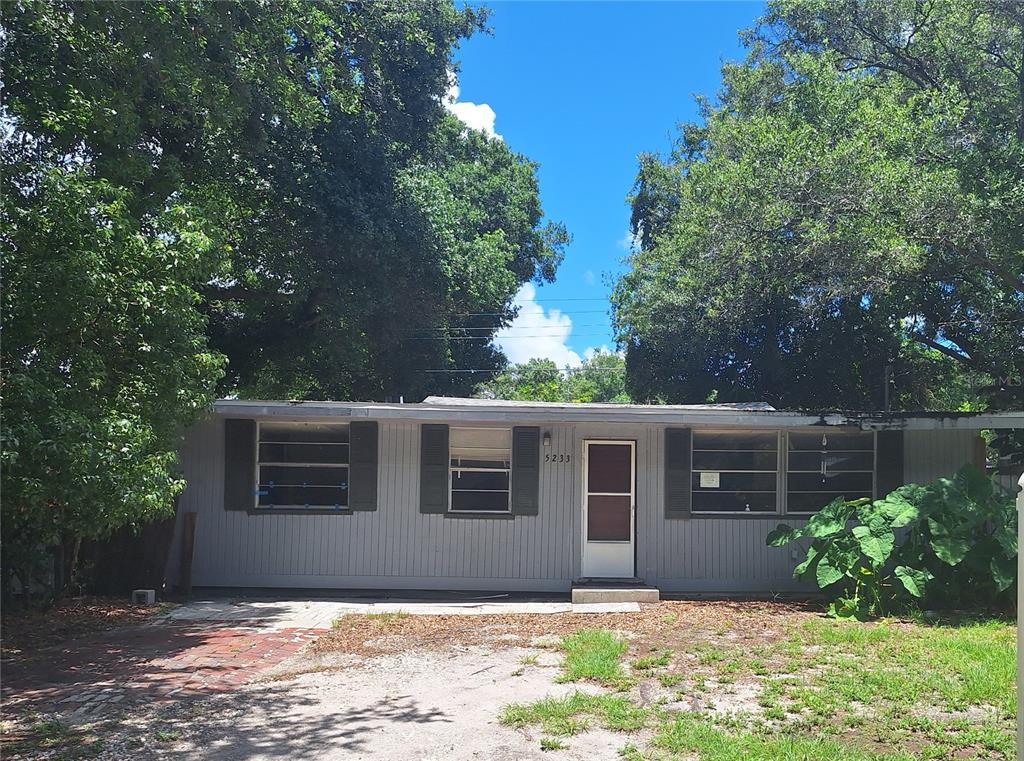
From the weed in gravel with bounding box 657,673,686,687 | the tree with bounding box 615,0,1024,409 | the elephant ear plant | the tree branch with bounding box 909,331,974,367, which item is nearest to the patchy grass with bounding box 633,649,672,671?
the weed in gravel with bounding box 657,673,686,687

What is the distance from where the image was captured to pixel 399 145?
15234 mm

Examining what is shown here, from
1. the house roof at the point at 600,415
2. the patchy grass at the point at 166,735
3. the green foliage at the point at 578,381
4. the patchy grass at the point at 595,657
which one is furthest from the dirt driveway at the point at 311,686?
the green foliage at the point at 578,381

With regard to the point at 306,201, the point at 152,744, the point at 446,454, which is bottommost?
the point at 152,744

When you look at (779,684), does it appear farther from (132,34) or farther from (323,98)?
(323,98)

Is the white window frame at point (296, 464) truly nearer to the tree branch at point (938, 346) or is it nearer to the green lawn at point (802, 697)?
the green lawn at point (802, 697)

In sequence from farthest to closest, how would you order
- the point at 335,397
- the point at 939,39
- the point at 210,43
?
the point at 335,397 → the point at 939,39 → the point at 210,43

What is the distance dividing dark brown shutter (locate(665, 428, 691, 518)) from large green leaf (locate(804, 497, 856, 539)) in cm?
166

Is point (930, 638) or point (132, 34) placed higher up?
point (132, 34)

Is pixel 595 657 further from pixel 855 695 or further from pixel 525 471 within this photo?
pixel 525 471

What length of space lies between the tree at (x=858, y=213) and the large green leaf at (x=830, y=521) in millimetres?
4176

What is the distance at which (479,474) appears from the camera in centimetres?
1122

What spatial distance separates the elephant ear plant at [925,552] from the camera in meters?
9.24

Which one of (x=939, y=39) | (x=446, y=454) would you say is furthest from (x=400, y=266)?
(x=939, y=39)

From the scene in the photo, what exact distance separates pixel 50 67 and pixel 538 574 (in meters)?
8.41
